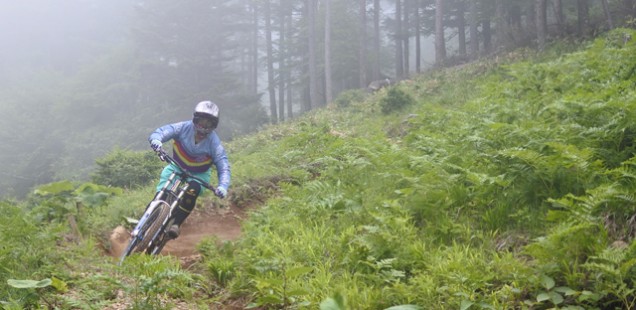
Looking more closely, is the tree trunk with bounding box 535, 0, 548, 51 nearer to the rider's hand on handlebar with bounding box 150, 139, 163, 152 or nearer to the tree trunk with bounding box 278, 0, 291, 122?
the rider's hand on handlebar with bounding box 150, 139, 163, 152

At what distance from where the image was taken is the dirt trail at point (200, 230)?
8.11 meters

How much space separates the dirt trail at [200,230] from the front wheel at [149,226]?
5.46 ft

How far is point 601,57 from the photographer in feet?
35.0

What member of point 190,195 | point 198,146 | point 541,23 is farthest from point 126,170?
point 541,23

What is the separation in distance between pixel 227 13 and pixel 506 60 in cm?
2756

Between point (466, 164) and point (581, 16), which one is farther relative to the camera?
point (581, 16)

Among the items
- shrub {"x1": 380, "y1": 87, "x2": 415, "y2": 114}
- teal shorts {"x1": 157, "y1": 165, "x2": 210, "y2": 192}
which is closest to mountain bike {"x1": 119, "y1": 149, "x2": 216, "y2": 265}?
teal shorts {"x1": 157, "y1": 165, "x2": 210, "y2": 192}

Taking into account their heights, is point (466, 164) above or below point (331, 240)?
above

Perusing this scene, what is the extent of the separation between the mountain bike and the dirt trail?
1.50 meters

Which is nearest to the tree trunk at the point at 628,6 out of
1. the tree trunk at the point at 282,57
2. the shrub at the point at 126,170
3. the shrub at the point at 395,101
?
the shrub at the point at 395,101

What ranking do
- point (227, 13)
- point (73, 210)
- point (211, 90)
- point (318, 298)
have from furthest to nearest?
point (227, 13) → point (211, 90) → point (73, 210) → point (318, 298)

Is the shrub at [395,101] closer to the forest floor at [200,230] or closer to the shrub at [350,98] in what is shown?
the shrub at [350,98]

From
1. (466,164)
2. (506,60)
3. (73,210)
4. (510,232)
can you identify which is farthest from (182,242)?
(506,60)

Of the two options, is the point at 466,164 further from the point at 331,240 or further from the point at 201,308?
the point at 201,308
